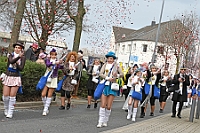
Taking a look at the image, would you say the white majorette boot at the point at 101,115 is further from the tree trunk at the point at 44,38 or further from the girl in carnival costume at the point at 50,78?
the tree trunk at the point at 44,38

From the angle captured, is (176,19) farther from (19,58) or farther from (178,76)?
(19,58)

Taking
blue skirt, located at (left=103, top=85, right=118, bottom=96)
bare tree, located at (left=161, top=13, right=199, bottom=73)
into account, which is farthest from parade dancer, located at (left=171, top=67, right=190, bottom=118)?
bare tree, located at (left=161, top=13, right=199, bottom=73)

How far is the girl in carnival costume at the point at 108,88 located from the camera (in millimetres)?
9031

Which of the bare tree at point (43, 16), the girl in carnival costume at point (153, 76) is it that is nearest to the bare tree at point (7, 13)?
the bare tree at point (43, 16)

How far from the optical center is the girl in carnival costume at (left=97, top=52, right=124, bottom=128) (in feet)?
29.6

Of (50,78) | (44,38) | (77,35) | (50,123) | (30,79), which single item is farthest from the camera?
(44,38)

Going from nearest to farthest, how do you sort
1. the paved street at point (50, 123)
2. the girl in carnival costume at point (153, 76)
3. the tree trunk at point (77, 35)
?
1. the paved street at point (50, 123)
2. the girl in carnival costume at point (153, 76)
3. the tree trunk at point (77, 35)

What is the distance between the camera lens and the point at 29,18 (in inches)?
925

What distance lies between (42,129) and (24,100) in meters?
4.14

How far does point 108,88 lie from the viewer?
9047 mm

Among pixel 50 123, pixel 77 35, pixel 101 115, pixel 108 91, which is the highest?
pixel 77 35

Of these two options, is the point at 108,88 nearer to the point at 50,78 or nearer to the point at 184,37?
the point at 50,78

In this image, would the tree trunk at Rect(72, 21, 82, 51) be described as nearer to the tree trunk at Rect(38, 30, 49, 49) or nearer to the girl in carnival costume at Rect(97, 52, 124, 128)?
the tree trunk at Rect(38, 30, 49, 49)

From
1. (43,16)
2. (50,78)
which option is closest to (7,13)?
(43,16)
